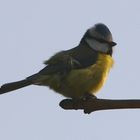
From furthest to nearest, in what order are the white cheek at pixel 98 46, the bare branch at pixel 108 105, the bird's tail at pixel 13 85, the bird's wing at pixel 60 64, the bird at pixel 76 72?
the white cheek at pixel 98 46 < the bird's wing at pixel 60 64 < the bird at pixel 76 72 < the bird's tail at pixel 13 85 < the bare branch at pixel 108 105

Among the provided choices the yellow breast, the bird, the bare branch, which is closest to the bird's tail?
the bird

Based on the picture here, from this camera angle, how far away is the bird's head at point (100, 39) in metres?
4.55

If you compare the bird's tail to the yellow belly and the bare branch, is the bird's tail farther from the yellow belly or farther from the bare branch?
the bare branch

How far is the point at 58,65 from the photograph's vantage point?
13.2 ft

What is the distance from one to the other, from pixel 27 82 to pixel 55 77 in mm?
315

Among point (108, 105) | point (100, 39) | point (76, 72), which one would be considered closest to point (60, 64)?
point (76, 72)

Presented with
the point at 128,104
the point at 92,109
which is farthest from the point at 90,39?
the point at 128,104

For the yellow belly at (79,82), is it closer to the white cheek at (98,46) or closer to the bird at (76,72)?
the bird at (76,72)

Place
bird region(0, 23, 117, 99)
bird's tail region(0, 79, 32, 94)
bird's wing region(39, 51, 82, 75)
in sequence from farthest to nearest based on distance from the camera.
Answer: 1. bird's wing region(39, 51, 82, 75)
2. bird region(0, 23, 117, 99)
3. bird's tail region(0, 79, 32, 94)

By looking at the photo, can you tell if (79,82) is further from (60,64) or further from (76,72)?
(60,64)

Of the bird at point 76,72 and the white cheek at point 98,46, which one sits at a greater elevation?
the white cheek at point 98,46

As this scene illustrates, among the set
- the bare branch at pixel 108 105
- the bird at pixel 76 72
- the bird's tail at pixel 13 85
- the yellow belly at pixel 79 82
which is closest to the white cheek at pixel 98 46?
the bird at pixel 76 72

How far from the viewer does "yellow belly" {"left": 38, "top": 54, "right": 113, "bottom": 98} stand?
3.81 metres

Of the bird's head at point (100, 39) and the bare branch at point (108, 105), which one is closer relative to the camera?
the bare branch at point (108, 105)
